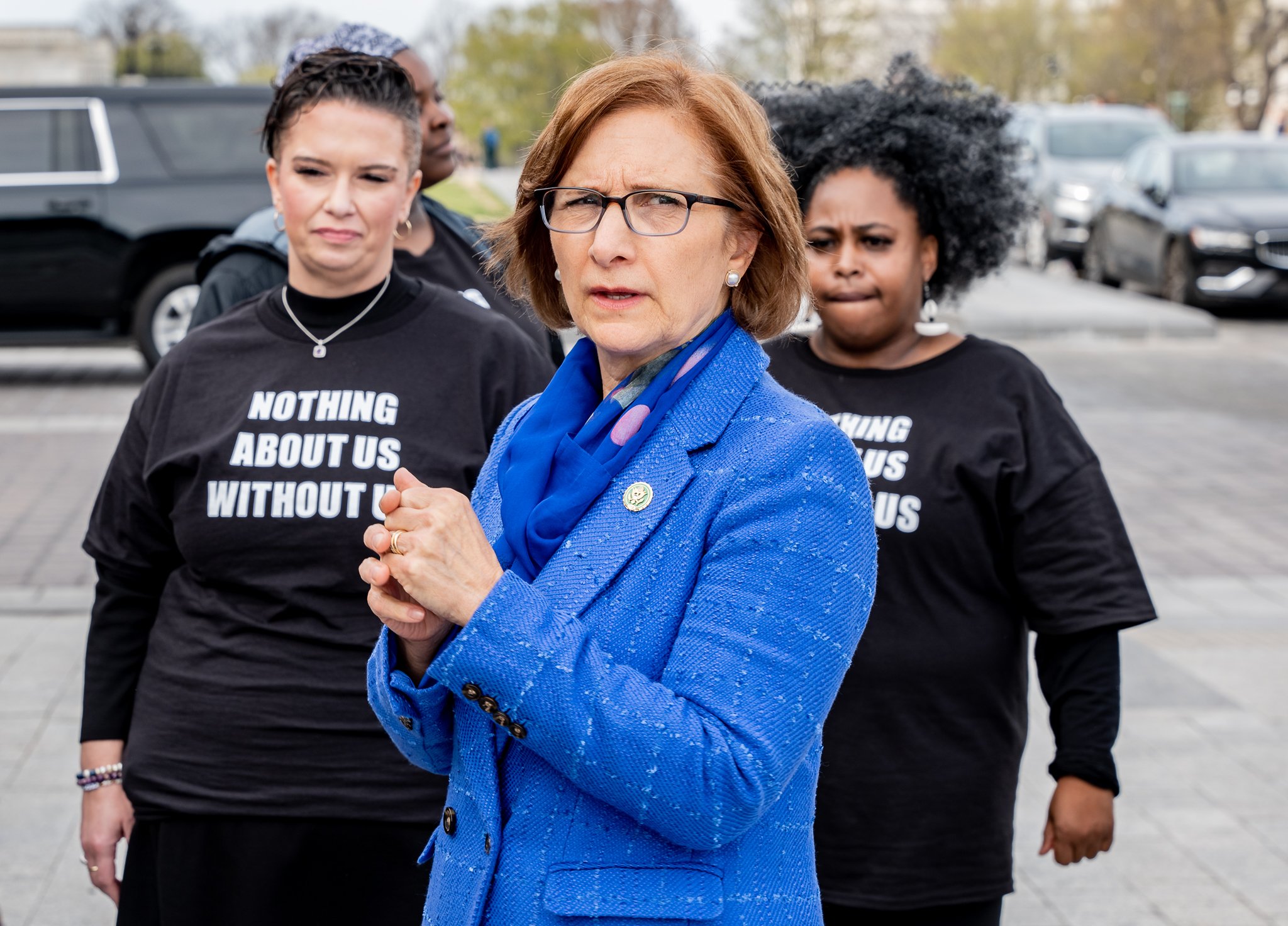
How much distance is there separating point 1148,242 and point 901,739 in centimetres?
1432

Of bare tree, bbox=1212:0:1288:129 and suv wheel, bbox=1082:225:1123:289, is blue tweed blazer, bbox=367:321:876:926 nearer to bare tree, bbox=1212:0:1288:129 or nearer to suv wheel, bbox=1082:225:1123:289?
suv wheel, bbox=1082:225:1123:289

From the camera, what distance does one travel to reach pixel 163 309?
10938mm

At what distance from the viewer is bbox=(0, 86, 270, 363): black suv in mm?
10938

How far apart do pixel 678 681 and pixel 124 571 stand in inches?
54.6

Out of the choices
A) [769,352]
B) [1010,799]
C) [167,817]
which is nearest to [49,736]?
[167,817]

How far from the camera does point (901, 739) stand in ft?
8.59

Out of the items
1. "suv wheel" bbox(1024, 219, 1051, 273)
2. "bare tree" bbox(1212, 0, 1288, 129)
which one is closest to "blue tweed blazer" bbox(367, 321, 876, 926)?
"suv wheel" bbox(1024, 219, 1051, 273)

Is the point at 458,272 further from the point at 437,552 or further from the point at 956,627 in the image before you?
the point at 437,552

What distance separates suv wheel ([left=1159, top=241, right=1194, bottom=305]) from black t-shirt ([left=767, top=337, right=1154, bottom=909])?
13364 mm

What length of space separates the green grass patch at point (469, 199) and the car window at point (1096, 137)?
49.5 ft

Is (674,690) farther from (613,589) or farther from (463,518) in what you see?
(463,518)

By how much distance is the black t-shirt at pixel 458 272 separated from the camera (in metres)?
3.45

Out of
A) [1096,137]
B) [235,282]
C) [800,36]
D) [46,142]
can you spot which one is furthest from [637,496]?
[800,36]

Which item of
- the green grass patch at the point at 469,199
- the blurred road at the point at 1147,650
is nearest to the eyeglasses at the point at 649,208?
the green grass patch at the point at 469,199
